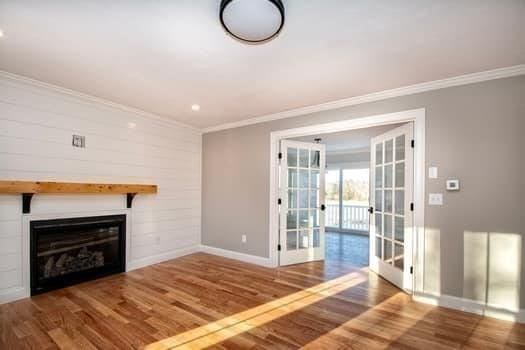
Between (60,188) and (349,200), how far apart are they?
685 centimetres

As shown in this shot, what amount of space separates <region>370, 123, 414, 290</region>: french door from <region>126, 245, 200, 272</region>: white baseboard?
10.3 feet

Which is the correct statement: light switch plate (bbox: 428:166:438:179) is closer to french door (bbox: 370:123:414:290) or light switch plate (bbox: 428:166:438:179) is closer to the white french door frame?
the white french door frame

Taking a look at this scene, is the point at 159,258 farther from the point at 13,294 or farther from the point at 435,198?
the point at 435,198

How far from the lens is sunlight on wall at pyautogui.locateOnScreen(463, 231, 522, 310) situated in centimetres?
234

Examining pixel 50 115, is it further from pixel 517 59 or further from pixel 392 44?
pixel 517 59

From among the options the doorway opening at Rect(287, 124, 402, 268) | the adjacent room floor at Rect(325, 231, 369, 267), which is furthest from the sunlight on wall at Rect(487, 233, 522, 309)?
the doorway opening at Rect(287, 124, 402, 268)

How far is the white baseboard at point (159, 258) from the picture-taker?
3.68 meters

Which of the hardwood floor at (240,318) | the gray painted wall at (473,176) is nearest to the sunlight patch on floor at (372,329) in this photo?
the hardwood floor at (240,318)

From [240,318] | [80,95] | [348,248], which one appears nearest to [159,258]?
[240,318]

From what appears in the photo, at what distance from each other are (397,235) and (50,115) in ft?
14.8

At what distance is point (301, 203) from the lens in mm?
4145

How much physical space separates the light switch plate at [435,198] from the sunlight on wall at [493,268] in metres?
0.38

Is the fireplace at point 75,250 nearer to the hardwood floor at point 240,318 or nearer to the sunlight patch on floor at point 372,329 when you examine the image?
the hardwood floor at point 240,318

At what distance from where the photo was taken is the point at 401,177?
3129 millimetres
